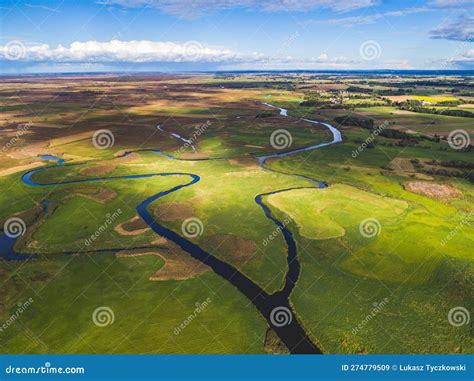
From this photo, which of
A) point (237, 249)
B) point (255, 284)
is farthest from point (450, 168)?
point (255, 284)

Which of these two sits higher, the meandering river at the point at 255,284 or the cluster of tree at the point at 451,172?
the cluster of tree at the point at 451,172

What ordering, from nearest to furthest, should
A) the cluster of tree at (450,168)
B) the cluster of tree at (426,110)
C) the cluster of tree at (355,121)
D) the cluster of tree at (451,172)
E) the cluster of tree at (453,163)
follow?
the cluster of tree at (451,172)
the cluster of tree at (450,168)
the cluster of tree at (453,163)
the cluster of tree at (355,121)
the cluster of tree at (426,110)

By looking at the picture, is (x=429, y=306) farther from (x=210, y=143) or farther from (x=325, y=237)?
(x=210, y=143)

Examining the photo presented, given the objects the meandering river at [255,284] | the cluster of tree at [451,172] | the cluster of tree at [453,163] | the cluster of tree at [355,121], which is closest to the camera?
the meandering river at [255,284]

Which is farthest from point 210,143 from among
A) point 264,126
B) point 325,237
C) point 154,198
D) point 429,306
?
point 429,306

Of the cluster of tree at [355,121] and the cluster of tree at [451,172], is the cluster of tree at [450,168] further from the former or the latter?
the cluster of tree at [355,121]

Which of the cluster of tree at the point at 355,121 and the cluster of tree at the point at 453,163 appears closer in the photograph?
the cluster of tree at the point at 453,163

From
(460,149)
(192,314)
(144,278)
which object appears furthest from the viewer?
(460,149)

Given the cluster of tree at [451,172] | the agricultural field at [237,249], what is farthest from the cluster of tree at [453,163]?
the cluster of tree at [451,172]
